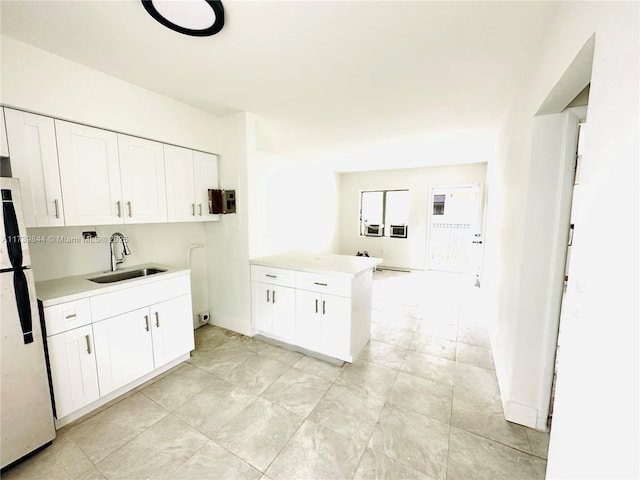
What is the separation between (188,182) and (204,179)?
0.19 m

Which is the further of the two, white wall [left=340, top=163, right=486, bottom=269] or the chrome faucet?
white wall [left=340, top=163, right=486, bottom=269]

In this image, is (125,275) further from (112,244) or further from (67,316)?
(67,316)

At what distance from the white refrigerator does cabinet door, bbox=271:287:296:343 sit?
5.51 ft

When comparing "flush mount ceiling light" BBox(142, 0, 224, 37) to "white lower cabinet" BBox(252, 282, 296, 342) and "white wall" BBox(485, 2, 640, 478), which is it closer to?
"white wall" BBox(485, 2, 640, 478)

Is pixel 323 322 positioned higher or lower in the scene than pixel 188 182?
lower

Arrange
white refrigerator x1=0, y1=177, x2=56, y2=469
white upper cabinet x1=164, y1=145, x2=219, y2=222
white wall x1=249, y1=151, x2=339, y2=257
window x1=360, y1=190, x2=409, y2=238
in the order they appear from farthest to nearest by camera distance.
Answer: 1. window x1=360, y1=190, x2=409, y2=238
2. white wall x1=249, y1=151, x2=339, y2=257
3. white upper cabinet x1=164, y1=145, x2=219, y2=222
4. white refrigerator x1=0, y1=177, x2=56, y2=469

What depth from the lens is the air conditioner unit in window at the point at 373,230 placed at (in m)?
6.29

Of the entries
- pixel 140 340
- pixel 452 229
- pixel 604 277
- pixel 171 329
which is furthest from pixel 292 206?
pixel 604 277

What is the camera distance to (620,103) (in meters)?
0.70

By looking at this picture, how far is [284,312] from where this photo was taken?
2641 millimetres

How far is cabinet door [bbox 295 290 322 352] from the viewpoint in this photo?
2443mm

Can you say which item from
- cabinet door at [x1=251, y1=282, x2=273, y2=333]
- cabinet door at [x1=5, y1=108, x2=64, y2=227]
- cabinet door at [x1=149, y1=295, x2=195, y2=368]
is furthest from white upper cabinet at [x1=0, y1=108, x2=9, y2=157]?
cabinet door at [x1=251, y1=282, x2=273, y2=333]

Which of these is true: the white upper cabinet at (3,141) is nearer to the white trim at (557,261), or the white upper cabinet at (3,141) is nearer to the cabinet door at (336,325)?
the cabinet door at (336,325)

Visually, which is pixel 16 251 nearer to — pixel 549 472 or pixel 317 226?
pixel 549 472
